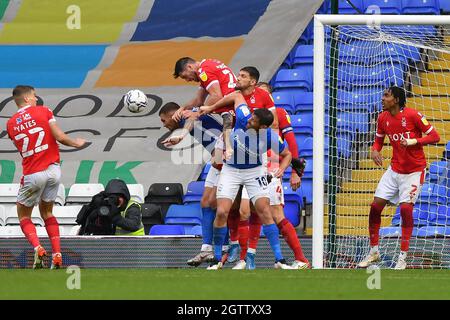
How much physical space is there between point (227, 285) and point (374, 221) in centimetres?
397

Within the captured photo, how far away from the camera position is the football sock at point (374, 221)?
13273 mm

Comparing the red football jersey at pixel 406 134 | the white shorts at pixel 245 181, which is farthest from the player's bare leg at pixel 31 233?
the red football jersey at pixel 406 134

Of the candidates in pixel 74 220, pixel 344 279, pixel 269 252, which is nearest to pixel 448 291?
pixel 344 279

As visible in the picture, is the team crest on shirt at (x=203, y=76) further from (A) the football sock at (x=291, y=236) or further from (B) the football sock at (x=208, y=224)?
(A) the football sock at (x=291, y=236)

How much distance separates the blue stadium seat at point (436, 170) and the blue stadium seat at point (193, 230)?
10.1 feet

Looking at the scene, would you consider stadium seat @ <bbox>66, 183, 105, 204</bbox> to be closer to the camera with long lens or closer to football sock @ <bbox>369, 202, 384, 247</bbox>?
the camera with long lens

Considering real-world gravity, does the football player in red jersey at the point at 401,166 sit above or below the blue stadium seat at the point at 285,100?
below

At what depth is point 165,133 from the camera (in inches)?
733

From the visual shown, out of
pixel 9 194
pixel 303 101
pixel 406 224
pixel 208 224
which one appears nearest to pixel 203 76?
pixel 208 224

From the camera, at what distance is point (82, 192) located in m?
17.5

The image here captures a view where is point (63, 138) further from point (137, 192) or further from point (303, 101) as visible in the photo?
point (303, 101)

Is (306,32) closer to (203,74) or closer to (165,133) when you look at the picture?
(165,133)

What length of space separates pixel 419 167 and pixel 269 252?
241 centimetres

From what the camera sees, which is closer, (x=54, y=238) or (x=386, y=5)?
(x=54, y=238)
